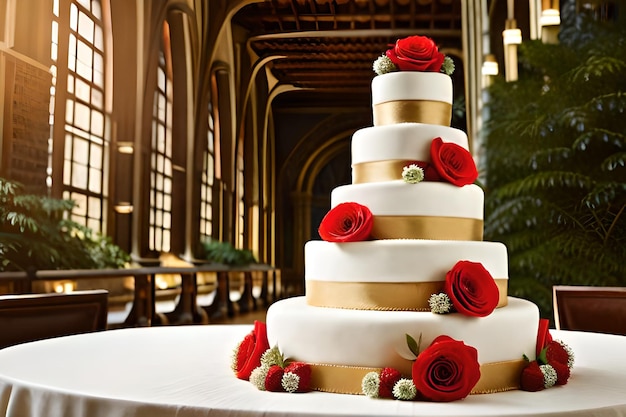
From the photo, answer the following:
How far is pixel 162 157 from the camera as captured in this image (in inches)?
466

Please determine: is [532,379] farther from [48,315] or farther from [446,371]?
[48,315]

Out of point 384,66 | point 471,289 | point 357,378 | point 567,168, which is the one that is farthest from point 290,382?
point 567,168

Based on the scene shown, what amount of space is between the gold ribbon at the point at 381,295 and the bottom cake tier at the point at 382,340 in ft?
0.20

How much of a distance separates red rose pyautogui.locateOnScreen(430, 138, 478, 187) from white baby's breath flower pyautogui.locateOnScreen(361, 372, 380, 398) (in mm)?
853

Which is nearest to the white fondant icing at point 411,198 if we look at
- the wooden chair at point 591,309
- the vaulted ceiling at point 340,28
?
the wooden chair at point 591,309

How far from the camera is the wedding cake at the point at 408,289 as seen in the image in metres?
2.38

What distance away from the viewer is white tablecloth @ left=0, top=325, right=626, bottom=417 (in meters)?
1.96

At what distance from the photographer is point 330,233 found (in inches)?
106

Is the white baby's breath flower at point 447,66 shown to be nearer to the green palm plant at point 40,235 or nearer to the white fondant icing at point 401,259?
the white fondant icing at point 401,259

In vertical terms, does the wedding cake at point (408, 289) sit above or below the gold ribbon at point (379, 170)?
below

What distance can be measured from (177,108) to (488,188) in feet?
20.9

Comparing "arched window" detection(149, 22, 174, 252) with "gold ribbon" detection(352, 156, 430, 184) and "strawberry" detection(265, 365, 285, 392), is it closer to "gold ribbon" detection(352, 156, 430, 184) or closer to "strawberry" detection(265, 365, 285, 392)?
"gold ribbon" detection(352, 156, 430, 184)

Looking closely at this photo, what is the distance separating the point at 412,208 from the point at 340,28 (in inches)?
473

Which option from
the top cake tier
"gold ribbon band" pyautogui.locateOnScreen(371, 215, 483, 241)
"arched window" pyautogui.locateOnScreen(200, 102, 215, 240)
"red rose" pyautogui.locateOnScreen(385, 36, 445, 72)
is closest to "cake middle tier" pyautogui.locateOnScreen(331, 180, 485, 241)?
"gold ribbon band" pyautogui.locateOnScreen(371, 215, 483, 241)
